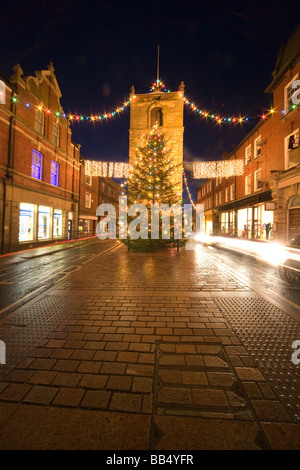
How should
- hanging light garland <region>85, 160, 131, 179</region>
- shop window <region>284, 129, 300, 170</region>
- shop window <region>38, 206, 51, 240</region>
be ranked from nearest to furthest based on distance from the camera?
shop window <region>284, 129, 300, 170</region> → hanging light garland <region>85, 160, 131, 179</region> → shop window <region>38, 206, 51, 240</region>

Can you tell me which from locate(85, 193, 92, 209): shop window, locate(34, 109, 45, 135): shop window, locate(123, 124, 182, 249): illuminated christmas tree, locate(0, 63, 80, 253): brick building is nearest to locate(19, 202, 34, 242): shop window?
locate(0, 63, 80, 253): brick building

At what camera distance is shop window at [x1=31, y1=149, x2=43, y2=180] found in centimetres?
1535

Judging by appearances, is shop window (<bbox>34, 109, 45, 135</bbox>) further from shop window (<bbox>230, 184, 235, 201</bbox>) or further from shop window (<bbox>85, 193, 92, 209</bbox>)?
shop window (<bbox>230, 184, 235, 201</bbox>)

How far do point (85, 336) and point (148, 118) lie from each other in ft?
87.1

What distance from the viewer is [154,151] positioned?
14.7 m

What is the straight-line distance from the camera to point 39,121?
15.9m

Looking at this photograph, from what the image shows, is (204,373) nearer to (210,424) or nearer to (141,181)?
(210,424)

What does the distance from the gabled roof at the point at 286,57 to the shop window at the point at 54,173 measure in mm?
18044

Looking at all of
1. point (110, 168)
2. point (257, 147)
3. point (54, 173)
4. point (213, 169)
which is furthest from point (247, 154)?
point (54, 173)

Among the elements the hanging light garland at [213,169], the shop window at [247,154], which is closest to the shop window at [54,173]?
the hanging light garland at [213,169]

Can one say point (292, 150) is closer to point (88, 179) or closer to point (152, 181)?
point (152, 181)

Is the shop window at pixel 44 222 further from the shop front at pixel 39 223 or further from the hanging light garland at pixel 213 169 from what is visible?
the hanging light garland at pixel 213 169

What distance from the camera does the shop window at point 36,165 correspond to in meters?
15.3
